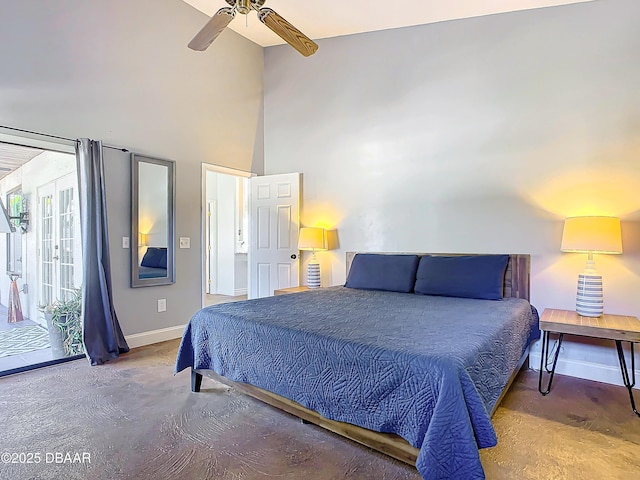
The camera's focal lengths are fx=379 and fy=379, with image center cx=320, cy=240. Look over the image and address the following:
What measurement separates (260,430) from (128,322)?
217 cm

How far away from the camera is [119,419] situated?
2.25 meters

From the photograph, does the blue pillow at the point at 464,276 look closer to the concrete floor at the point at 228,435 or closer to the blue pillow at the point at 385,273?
the blue pillow at the point at 385,273

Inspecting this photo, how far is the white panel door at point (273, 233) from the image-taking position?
465 centimetres

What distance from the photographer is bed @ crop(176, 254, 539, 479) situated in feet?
4.91

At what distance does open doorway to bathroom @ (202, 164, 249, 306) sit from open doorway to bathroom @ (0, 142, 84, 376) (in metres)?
Result: 3.03

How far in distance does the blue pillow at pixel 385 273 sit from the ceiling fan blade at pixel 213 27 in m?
2.36

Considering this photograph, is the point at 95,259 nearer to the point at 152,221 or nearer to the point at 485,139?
the point at 152,221

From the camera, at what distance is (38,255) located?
3.84 m

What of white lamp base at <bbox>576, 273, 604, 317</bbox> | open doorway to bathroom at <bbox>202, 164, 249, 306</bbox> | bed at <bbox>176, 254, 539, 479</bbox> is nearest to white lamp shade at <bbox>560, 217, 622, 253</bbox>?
white lamp base at <bbox>576, 273, 604, 317</bbox>

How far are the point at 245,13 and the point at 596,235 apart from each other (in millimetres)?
2801

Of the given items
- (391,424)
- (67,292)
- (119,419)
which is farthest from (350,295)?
(67,292)

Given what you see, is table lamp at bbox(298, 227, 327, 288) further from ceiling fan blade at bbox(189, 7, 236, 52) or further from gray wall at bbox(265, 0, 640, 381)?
ceiling fan blade at bbox(189, 7, 236, 52)

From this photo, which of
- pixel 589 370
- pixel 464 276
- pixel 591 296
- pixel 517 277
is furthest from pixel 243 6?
pixel 589 370

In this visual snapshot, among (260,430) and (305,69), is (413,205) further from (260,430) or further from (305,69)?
(260,430)
